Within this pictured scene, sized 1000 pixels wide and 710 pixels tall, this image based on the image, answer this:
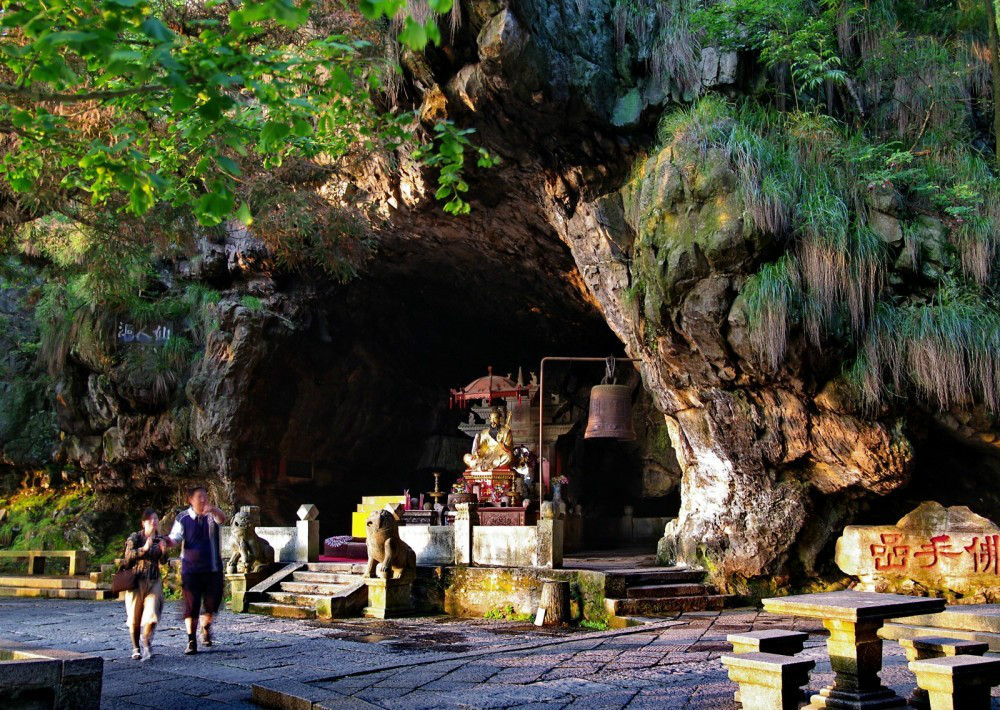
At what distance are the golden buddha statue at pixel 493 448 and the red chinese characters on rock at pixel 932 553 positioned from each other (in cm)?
678

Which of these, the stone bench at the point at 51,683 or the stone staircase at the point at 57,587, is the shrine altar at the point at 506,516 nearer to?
the stone staircase at the point at 57,587

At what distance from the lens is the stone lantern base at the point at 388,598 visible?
1199 cm

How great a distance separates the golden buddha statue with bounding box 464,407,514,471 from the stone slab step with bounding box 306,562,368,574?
10.6ft

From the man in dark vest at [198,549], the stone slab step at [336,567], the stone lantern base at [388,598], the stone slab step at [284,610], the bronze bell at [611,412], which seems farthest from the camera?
the stone slab step at [336,567]

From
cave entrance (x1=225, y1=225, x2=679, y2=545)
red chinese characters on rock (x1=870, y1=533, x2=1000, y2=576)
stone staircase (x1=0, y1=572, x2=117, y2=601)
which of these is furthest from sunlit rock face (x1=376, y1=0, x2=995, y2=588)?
stone staircase (x1=0, y1=572, x2=117, y2=601)

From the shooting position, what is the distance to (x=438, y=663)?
26.1 feet

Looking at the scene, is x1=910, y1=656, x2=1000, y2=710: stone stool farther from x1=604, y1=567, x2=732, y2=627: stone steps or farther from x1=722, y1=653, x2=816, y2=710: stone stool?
x1=604, y1=567, x2=732, y2=627: stone steps

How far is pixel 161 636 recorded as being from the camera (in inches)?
411

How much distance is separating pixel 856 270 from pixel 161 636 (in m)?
9.13

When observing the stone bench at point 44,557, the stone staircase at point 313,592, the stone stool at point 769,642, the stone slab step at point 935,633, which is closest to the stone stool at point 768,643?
the stone stool at point 769,642

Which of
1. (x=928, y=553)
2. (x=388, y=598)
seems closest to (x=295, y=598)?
(x=388, y=598)

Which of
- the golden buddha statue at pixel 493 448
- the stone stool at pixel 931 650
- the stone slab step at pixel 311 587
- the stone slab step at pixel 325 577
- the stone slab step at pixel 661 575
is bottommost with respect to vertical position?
the stone slab step at pixel 311 587

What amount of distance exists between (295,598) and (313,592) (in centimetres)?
32

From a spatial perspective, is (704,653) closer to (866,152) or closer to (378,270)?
(866,152)
